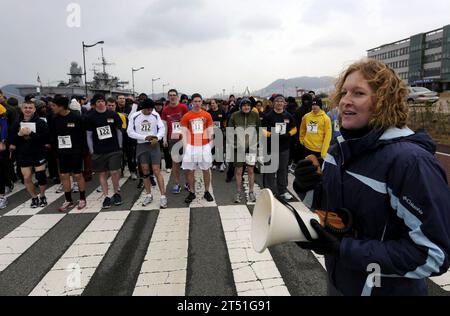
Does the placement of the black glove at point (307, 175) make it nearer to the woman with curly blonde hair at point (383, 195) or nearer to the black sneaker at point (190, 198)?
the woman with curly blonde hair at point (383, 195)

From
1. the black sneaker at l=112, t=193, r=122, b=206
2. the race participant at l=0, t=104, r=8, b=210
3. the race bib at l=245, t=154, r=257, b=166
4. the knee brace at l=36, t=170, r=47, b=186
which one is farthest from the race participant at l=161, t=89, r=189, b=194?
the race participant at l=0, t=104, r=8, b=210

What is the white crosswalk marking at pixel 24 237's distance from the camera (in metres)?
4.18

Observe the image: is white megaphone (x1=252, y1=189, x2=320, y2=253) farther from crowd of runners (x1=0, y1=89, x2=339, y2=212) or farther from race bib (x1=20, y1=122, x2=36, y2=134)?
race bib (x1=20, y1=122, x2=36, y2=134)

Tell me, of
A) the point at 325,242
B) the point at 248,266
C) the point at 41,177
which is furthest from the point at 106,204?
the point at 325,242

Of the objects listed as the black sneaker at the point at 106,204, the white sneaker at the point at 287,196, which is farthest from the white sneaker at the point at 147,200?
the white sneaker at the point at 287,196

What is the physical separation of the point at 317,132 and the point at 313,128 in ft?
0.40

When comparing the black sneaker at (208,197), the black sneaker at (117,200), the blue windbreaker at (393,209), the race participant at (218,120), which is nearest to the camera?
the blue windbreaker at (393,209)

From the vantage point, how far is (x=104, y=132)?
609 cm

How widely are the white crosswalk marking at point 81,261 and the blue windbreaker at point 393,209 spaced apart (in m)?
3.06

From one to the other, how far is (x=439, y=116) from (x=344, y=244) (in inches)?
721

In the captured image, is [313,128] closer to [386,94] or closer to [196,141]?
[196,141]

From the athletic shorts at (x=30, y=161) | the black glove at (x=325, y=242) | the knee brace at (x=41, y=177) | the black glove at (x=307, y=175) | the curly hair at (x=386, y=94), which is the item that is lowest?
the knee brace at (x=41, y=177)
